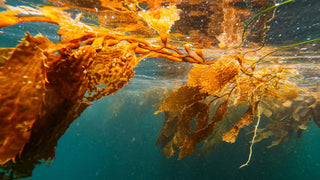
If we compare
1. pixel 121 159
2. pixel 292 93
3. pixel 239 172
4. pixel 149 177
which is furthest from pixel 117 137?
pixel 292 93

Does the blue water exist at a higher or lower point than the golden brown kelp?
lower

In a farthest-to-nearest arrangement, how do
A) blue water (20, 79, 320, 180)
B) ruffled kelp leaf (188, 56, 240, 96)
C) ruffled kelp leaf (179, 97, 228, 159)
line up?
blue water (20, 79, 320, 180) → ruffled kelp leaf (179, 97, 228, 159) → ruffled kelp leaf (188, 56, 240, 96)

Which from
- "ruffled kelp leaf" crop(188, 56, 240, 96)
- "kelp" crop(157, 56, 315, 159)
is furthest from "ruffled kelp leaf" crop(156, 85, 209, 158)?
"ruffled kelp leaf" crop(188, 56, 240, 96)

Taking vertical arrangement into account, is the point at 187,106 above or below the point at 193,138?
above

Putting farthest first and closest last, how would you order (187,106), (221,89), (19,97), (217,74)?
(187,106)
(221,89)
(217,74)
(19,97)

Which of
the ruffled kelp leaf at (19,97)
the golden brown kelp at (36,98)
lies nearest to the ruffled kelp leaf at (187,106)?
the golden brown kelp at (36,98)

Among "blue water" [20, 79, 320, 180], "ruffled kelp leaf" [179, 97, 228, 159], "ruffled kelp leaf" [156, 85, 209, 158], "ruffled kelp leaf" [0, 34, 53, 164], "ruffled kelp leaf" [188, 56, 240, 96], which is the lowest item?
"blue water" [20, 79, 320, 180]

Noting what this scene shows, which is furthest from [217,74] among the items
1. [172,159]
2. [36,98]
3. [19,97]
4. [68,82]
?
[172,159]

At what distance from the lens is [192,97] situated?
317 cm

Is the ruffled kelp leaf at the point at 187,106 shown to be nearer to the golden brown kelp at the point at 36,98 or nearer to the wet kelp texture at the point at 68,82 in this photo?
the wet kelp texture at the point at 68,82

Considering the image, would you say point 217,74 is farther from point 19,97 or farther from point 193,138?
point 19,97

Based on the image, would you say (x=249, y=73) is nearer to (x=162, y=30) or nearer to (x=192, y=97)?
(x=192, y=97)

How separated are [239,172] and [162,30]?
14433 mm

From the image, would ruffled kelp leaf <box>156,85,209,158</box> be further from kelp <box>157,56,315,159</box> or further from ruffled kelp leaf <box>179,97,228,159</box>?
ruffled kelp leaf <box>179,97,228,159</box>
